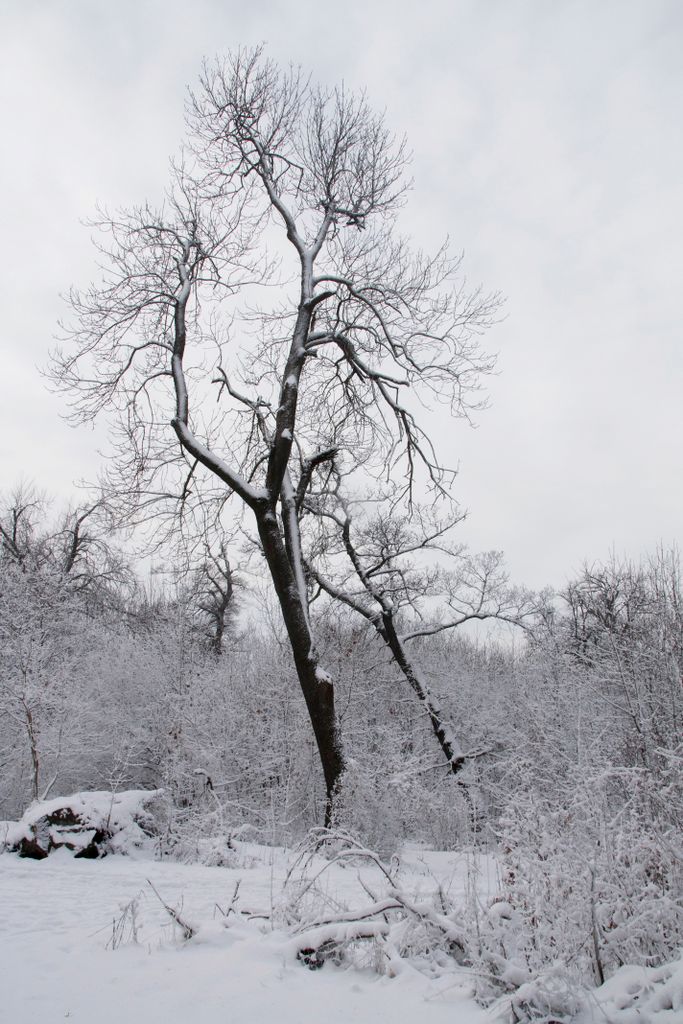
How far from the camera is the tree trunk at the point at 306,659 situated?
30.6 ft

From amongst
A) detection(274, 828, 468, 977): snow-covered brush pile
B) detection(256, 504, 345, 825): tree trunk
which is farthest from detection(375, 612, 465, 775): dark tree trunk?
detection(274, 828, 468, 977): snow-covered brush pile

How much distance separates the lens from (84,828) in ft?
29.8

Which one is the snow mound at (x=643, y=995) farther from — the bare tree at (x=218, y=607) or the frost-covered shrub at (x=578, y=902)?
the bare tree at (x=218, y=607)

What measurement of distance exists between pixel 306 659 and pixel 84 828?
370 cm

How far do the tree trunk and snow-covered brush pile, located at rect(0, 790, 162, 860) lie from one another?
2.77 metres

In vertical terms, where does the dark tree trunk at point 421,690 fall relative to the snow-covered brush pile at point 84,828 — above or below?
above

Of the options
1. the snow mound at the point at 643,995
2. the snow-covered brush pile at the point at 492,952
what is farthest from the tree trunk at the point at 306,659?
the snow mound at the point at 643,995

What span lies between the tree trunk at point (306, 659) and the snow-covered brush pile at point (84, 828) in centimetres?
277

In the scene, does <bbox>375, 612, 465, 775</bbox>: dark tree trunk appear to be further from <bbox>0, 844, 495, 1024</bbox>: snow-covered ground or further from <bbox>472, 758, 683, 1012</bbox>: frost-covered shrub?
<bbox>472, 758, 683, 1012</bbox>: frost-covered shrub

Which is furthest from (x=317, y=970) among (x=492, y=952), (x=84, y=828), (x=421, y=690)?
(x=421, y=690)

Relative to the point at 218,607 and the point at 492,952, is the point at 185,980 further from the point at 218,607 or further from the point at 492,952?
the point at 218,607

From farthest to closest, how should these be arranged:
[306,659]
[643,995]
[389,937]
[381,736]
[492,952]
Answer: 1. [381,736]
2. [306,659]
3. [389,937]
4. [492,952]
5. [643,995]

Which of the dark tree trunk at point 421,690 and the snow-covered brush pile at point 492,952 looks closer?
the snow-covered brush pile at point 492,952

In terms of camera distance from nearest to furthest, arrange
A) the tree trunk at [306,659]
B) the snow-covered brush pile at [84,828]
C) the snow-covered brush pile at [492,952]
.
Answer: the snow-covered brush pile at [492,952] → the snow-covered brush pile at [84,828] → the tree trunk at [306,659]
